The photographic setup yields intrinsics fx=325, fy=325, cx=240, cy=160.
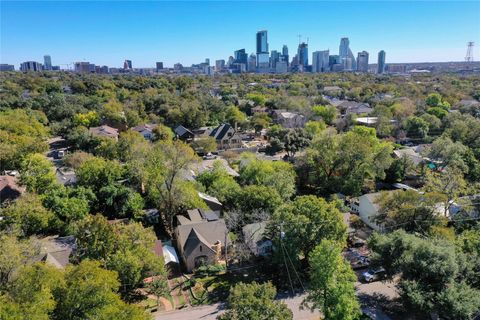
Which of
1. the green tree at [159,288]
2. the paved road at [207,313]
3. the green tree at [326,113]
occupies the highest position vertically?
the green tree at [326,113]

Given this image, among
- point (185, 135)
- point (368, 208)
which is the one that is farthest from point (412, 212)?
point (185, 135)

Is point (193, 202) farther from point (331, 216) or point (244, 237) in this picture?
point (331, 216)

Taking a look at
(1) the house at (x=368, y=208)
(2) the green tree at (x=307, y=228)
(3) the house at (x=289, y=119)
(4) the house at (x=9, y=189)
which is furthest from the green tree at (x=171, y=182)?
(3) the house at (x=289, y=119)

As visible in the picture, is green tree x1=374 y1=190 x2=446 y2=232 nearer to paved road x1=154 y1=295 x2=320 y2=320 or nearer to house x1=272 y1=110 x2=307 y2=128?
paved road x1=154 y1=295 x2=320 y2=320

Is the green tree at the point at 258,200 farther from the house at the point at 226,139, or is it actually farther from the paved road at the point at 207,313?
the house at the point at 226,139

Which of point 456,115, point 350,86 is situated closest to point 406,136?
point 456,115

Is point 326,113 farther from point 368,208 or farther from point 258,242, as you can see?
point 258,242
